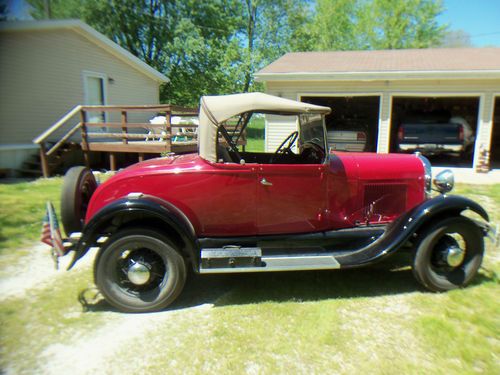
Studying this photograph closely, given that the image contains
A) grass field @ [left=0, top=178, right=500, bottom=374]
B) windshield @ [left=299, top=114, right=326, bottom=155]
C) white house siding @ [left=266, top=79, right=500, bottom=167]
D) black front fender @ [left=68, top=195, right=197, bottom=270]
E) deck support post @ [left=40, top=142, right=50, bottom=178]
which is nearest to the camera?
grass field @ [left=0, top=178, right=500, bottom=374]

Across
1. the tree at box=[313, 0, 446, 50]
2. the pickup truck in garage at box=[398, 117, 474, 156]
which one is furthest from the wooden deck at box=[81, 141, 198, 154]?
the tree at box=[313, 0, 446, 50]

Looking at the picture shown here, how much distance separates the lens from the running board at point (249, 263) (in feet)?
11.0

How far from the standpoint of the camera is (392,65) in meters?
11.8

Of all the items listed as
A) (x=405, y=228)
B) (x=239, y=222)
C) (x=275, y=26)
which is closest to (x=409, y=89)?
(x=405, y=228)

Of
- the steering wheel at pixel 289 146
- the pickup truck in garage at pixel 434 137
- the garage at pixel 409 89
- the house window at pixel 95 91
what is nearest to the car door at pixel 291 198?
the steering wheel at pixel 289 146

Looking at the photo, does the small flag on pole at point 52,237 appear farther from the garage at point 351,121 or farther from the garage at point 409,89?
the garage at point 351,121

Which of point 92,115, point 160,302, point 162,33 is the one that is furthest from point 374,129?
point 162,33

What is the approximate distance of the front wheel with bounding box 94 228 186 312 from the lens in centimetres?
332

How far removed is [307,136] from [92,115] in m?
11.0

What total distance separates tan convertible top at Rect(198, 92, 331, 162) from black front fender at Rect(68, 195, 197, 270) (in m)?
0.63

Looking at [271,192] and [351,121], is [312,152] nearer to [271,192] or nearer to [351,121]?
[271,192]

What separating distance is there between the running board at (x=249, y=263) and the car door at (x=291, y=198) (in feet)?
1.28

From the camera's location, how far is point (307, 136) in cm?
422

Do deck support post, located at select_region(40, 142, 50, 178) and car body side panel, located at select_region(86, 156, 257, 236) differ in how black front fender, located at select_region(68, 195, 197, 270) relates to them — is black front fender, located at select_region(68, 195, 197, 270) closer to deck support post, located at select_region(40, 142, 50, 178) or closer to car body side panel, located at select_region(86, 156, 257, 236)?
car body side panel, located at select_region(86, 156, 257, 236)
